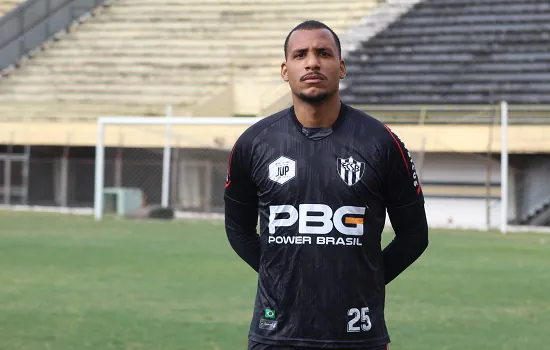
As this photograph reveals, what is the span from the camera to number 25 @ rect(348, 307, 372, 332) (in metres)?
3.64

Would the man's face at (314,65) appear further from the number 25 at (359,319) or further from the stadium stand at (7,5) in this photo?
the stadium stand at (7,5)

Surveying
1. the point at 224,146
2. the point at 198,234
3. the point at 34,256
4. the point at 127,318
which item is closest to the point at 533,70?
the point at 224,146

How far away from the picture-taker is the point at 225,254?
671 inches

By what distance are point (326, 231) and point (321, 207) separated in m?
0.08

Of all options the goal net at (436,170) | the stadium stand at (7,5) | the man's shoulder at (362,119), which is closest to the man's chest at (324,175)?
the man's shoulder at (362,119)

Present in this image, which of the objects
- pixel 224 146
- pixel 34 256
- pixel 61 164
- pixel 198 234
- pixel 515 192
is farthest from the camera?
pixel 61 164

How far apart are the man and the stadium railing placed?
3556 cm

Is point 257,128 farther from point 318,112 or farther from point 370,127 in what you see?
point 370,127

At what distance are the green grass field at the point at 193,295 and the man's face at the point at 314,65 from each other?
500 centimetres

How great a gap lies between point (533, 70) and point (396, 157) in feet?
89.8

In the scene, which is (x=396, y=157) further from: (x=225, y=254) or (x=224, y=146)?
(x=224, y=146)

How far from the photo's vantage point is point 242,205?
13.1ft

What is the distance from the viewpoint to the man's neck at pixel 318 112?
12.1ft

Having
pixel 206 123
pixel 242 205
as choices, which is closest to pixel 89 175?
pixel 206 123
